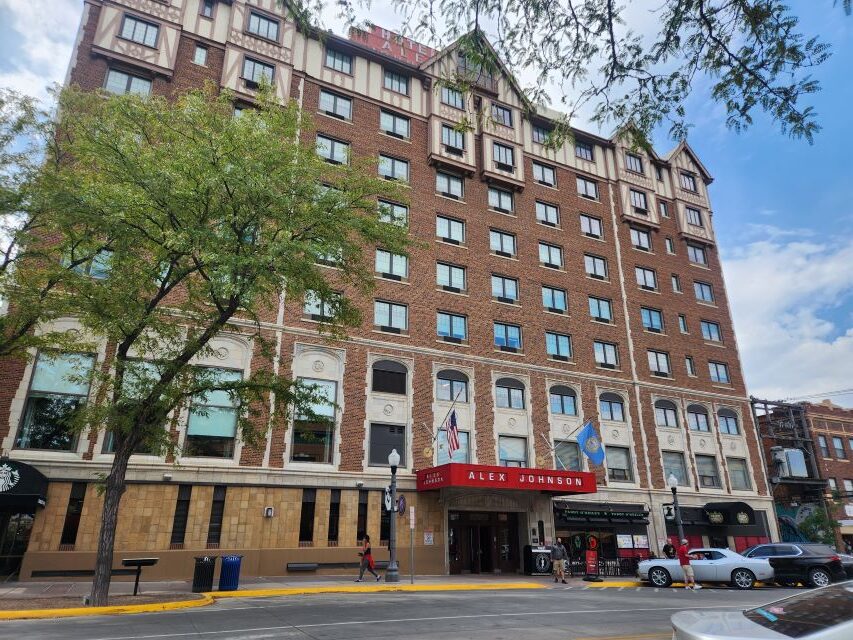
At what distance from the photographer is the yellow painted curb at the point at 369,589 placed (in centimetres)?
1577

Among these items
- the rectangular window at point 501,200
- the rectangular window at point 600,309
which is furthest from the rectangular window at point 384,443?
the rectangular window at point 501,200

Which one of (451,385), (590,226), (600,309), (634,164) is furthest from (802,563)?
(634,164)

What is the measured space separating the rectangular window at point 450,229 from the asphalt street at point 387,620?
775 inches

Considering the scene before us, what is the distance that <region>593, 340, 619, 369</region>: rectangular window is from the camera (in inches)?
1294

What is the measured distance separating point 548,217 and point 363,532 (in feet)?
71.8

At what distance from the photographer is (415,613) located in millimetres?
11625

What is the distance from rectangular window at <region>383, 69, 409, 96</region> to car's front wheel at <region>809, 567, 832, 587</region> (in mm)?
29982

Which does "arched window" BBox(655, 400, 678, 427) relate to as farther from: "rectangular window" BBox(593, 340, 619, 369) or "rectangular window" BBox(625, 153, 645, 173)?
"rectangular window" BBox(625, 153, 645, 173)

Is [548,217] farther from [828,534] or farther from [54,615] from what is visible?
[54,615]

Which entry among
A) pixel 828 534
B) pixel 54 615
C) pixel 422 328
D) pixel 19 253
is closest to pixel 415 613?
pixel 54 615

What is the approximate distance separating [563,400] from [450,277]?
909 cm

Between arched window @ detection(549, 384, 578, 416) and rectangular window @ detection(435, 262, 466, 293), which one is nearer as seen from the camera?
rectangular window @ detection(435, 262, 466, 293)

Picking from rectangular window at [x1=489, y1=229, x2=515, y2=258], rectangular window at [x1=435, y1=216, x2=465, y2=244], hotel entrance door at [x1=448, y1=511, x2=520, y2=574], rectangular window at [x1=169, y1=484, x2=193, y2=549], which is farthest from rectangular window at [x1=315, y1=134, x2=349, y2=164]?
hotel entrance door at [x1=448, y1=511, x2=520, y2=574]

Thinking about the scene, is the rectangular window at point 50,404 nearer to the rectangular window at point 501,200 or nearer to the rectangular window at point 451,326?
the rectangular window at point 451,326
